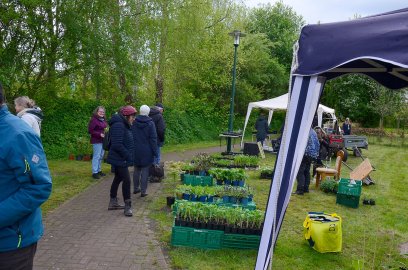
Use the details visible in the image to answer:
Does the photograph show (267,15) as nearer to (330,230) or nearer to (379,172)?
(379,172)

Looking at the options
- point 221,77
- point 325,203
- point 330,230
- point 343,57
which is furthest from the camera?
point 221,77

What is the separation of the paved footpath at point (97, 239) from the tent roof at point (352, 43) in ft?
10.2

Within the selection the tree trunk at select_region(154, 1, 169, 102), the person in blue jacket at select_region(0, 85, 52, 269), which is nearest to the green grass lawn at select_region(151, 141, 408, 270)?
the person in blue jacket at select_region(0, 85, 52, 269)

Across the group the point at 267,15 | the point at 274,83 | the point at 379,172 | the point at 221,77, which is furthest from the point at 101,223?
the point at 267,15

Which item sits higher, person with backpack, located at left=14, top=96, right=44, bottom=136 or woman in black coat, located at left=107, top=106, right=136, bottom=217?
person with backpack, located at left=14, top=96, right=44, bottom=136

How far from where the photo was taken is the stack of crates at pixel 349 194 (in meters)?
8.46

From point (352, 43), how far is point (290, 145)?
3.29ft

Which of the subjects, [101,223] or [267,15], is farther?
[267,15]

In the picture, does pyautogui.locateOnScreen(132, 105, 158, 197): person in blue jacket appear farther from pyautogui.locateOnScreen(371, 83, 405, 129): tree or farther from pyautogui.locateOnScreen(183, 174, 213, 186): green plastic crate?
pyautogui.locateOnScreen(371, 83, 405, 129): tree

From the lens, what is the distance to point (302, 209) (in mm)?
A: 8109

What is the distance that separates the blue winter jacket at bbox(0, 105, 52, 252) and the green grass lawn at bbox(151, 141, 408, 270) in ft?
9.14

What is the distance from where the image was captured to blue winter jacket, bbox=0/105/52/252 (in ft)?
7.98

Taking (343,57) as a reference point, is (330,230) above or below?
below

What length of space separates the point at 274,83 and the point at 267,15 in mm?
10620
